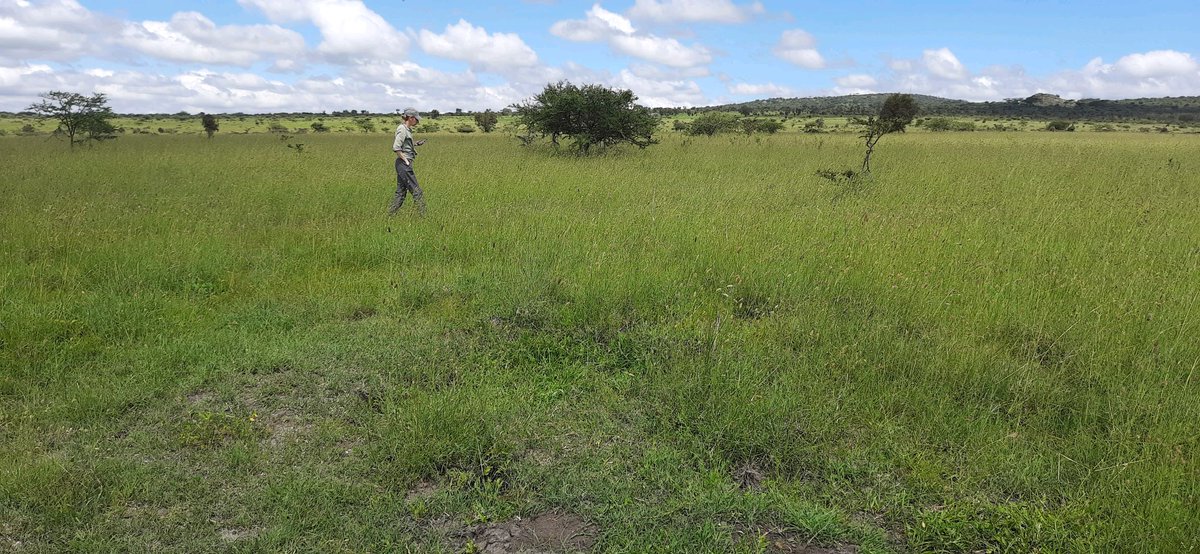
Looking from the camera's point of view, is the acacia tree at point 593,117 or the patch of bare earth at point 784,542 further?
the acacia tree at point 593,117

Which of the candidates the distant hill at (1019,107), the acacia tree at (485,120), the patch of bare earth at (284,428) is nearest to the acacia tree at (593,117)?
the patch of bare earth at (284,428)

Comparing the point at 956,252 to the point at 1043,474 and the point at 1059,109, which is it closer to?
the point at 1043,474

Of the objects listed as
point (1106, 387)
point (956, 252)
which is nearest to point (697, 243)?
point (956, 252)

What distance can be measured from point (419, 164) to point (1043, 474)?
1548 centimetres

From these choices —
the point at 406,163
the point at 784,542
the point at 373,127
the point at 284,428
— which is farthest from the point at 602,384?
the point at 373,127

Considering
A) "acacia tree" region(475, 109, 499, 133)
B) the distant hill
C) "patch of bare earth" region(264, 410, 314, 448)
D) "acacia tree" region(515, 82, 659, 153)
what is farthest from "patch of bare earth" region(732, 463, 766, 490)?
the distant hill

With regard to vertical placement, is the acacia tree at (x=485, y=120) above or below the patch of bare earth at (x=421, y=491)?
above

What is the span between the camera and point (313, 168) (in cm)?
1518

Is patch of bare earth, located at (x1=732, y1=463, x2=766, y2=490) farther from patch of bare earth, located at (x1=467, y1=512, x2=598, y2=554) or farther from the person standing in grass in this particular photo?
the person standing in grass

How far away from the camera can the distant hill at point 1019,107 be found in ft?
267

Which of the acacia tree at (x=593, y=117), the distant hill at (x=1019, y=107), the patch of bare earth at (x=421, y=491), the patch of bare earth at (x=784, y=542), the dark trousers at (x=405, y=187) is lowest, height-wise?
the patch of bare earth at (x=784, y=542)

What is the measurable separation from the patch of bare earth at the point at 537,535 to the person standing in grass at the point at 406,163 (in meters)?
7.30

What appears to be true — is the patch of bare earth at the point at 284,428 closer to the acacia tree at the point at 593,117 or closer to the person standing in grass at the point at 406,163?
the person standing in grass at the point at 406,163

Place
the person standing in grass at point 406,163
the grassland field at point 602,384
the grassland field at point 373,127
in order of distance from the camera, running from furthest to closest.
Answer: the grassland field at point 373,127 → the person standing in grass at point 406,163 → the grassland field at point 602,384
